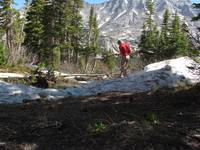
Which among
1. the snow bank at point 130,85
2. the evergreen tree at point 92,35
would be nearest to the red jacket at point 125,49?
the snow bank at point 130,85

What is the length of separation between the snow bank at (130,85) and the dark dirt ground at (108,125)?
2.68m

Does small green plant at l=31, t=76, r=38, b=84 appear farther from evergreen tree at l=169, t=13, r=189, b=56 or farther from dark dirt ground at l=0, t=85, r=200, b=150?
evergreen tree at l=169, t=13, r=189, b=56

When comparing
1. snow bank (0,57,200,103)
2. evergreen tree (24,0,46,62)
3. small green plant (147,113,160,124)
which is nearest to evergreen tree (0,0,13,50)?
evergreen tree (24,0,46,62)

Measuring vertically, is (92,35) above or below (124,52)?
below

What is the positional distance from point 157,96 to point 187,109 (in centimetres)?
218

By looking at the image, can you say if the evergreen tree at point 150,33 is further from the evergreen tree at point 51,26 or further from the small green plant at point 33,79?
the small green plant at point 33,79

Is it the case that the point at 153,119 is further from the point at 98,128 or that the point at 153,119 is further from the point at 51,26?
the point at 51,26

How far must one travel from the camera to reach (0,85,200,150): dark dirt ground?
6695 mm

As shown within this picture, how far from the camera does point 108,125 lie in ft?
24.7

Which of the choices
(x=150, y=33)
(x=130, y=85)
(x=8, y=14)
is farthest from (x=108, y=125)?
(x=150, y=33)

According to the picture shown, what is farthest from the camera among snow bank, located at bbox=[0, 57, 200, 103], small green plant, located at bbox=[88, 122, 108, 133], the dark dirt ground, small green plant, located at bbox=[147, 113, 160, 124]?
snow bank, located at bbox=[0, 57, 200, 103]

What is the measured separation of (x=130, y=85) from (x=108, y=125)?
24.6 feet

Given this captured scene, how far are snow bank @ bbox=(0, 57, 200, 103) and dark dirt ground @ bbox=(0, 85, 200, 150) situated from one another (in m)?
2.68

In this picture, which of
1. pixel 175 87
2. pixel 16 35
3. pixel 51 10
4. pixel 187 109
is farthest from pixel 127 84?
pixel 16 35
